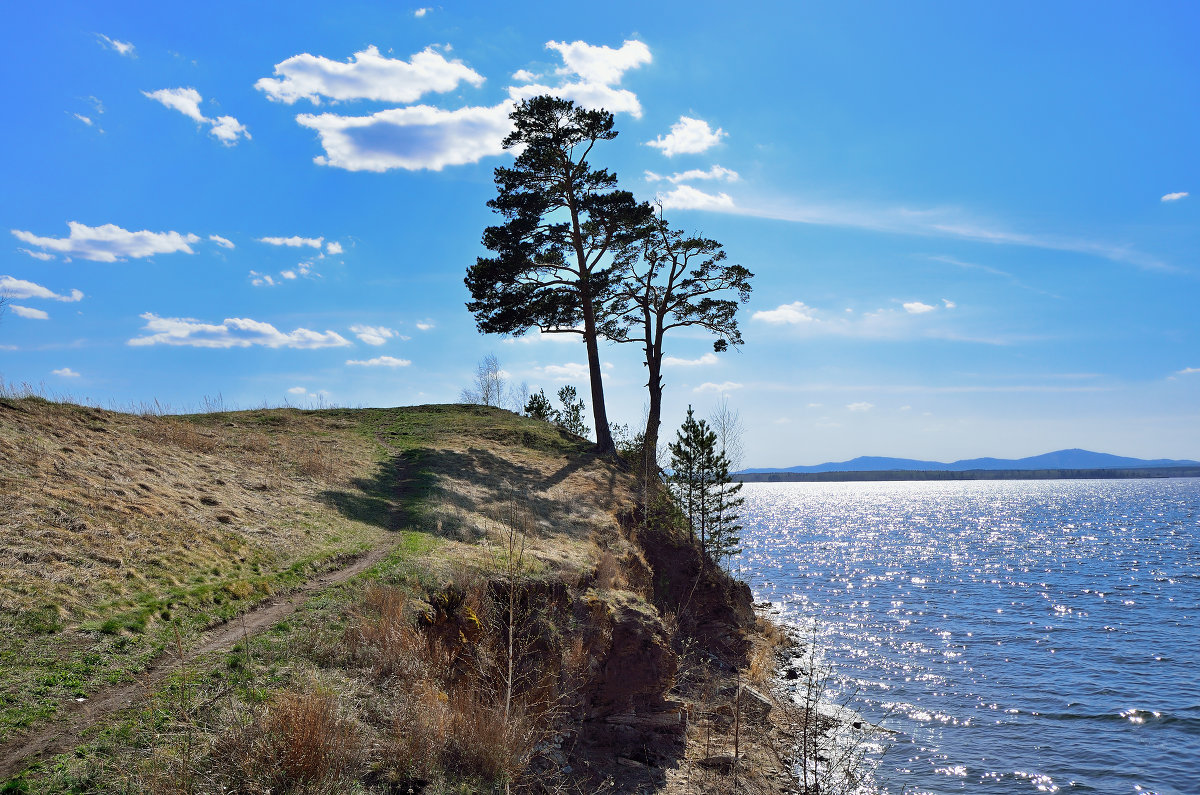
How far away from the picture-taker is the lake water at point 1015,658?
1622 cm

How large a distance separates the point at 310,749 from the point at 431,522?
12224 millimetres

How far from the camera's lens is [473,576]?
13.4 meters

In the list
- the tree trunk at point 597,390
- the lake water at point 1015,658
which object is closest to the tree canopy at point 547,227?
the tree trunk at point 597,390

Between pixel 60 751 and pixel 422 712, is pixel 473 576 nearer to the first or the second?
pixel 422 712

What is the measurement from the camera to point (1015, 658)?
25.1m

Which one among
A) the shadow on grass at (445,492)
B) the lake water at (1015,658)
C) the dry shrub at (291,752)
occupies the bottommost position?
the lake water at (1015,658)

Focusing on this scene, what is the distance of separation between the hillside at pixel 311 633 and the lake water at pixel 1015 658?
4682 mm

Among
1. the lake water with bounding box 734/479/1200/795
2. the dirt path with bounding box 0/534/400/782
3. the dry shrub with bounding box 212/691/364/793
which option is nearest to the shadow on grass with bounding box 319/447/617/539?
the dirt path with bounding box 0/534/400/782

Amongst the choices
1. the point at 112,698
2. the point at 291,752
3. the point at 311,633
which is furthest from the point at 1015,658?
the point at 112,698

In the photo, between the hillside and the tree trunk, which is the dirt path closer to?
the hillside

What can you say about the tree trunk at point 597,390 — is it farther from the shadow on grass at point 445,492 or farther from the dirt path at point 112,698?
the dirt path at point 112,698

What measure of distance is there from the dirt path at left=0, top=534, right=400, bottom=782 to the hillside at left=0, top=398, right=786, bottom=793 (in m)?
0.04

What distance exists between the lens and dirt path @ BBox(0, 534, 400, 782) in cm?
661

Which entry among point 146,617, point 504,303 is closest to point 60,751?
point 146,617
